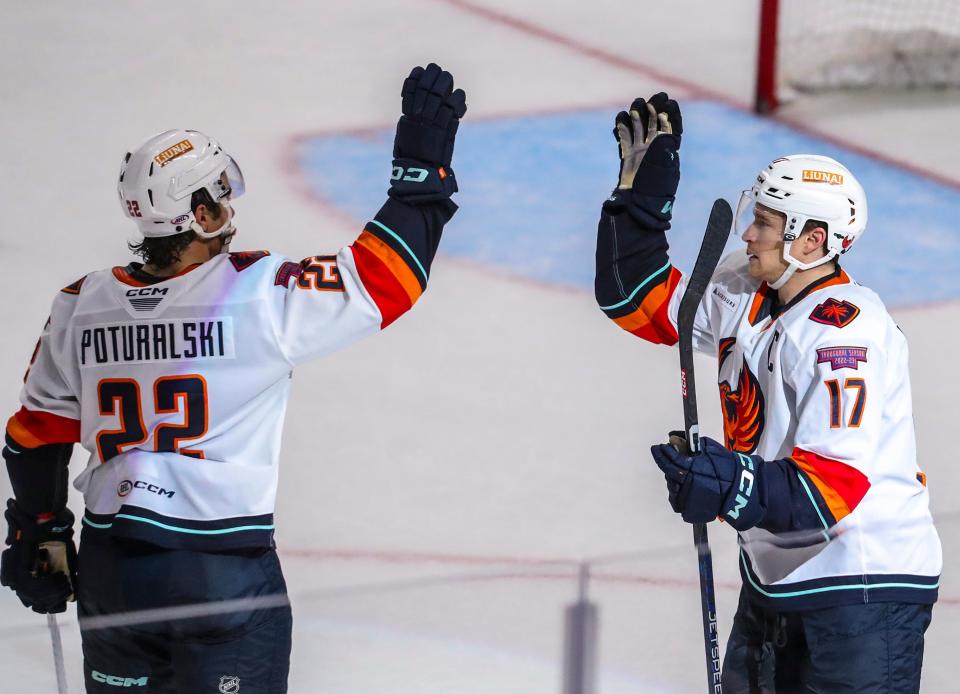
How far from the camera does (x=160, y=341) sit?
7.83 feet

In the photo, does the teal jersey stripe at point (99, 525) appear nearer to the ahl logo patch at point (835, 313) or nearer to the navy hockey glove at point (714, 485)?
the navy hockey glove at point (714, 485)

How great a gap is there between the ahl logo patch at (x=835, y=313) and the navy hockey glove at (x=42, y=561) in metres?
1.43

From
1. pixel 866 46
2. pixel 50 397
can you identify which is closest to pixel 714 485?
pixel 50 397

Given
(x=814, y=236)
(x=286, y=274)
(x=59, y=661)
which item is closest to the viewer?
(x=59, y=661)

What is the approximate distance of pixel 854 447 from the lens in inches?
93.5

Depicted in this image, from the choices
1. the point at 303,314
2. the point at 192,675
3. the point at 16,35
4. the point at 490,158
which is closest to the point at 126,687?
the point at 192,675

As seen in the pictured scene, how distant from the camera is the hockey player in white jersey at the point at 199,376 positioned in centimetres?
237

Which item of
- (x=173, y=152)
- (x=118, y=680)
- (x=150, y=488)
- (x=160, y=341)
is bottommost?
(x=118, y=680)

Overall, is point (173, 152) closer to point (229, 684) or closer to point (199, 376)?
point (199, 376)

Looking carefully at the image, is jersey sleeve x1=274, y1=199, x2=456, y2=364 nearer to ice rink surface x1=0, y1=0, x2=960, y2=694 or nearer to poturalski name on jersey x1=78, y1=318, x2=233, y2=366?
poturalski name on jersey x1=78, y1=318, x2=233, y2=366

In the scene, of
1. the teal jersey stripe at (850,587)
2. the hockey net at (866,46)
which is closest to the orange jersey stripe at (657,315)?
the teal jersey stripe at (850,587)

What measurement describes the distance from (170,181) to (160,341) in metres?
0.29

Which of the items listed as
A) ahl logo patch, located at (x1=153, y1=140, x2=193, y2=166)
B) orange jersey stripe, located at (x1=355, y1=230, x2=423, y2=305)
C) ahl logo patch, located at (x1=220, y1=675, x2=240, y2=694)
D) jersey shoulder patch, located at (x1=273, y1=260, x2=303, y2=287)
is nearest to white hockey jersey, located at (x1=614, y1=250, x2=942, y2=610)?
orange jersey stripe, located at (x1=355, y1=230, x2=423, y2=305)

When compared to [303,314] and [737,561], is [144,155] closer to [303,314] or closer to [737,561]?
[303,314]
